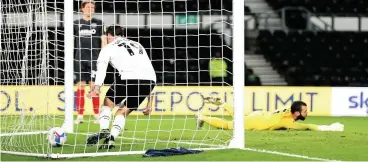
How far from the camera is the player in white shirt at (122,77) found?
983 cm

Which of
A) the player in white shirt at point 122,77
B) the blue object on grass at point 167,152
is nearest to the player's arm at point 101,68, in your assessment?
the player in white shirt at point 122,77

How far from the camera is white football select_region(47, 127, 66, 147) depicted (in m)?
9.65

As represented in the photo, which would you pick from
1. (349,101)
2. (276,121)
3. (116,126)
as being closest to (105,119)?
(116,126)

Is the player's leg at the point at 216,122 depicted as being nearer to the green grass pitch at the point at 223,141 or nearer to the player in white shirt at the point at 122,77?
the green grass pitch at the point at 223,141

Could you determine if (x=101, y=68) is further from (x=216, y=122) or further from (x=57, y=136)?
(x=216, y=122)

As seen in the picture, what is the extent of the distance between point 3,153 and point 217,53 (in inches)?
629

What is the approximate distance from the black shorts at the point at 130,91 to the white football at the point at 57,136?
697mm

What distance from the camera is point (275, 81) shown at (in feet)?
77.6

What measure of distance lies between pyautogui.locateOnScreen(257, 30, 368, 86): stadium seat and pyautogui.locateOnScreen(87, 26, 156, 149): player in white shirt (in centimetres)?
1340

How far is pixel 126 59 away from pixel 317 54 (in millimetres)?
15328

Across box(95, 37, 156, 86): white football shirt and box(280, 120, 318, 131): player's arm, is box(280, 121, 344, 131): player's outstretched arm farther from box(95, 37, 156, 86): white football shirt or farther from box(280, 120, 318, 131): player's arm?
box(95, 37, 156, 86): white football shirt

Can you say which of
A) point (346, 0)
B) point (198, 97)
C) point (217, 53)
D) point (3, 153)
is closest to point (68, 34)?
point (3, 153)

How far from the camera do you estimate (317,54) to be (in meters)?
24.7

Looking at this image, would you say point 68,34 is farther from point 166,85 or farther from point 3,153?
point 166,85
